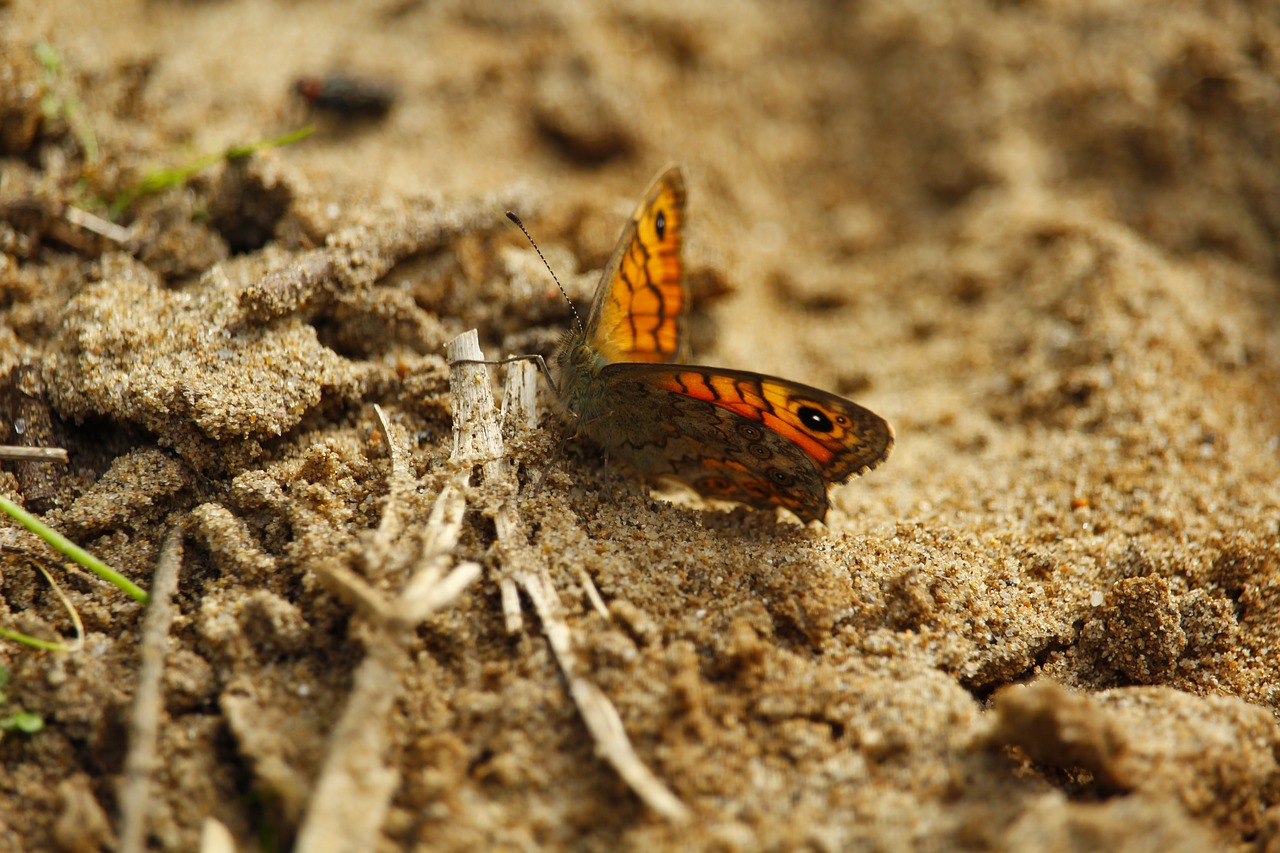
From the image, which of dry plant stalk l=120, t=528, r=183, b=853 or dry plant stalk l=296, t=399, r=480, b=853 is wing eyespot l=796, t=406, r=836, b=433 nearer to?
dry plant stalk l=296, t=399, r=480, b=853

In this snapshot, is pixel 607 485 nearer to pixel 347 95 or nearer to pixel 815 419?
pixel 815 419

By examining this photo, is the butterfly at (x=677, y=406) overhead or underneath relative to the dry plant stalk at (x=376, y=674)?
overhead

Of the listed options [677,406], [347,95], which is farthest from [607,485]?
[347,95]

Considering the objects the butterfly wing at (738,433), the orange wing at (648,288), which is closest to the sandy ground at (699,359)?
the butterfly wing at (738,433)

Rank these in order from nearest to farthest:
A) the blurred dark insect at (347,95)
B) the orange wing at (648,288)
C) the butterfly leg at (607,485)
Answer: the butterfly leg at (607,485) < the orange wing at (648,288) < the blurred dark insect at (347,95)

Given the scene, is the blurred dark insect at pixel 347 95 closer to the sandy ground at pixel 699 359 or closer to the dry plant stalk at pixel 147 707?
the sandy ground at pixel 699 359
